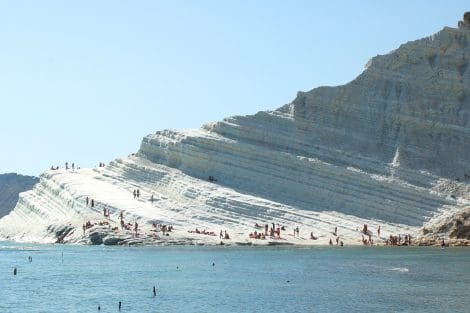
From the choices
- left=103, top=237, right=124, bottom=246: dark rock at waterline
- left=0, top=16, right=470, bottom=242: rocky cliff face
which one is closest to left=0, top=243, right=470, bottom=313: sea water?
left=103, top=237, right=124, bottom=246: dark rock at waterline

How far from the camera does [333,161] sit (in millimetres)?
81188

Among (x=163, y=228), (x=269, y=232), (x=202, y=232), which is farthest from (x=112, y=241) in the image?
(x=269, y=232)

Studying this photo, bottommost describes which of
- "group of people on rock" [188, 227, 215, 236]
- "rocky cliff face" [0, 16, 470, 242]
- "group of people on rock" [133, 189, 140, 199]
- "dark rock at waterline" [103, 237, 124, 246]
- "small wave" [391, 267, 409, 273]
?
"dark rock at waterline" [103, 237, 124, 246]

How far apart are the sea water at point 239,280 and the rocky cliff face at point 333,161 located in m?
8.96

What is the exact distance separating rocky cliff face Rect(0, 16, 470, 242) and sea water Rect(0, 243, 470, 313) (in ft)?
29.4

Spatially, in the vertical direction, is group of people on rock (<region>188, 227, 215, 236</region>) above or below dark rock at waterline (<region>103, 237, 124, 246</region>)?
→ above

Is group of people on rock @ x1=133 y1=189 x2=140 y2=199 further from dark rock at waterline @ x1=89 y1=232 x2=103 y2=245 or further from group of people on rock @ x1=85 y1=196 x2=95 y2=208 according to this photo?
dark rock at waterline @ x1=89 y1=232 x2=103 y2=245

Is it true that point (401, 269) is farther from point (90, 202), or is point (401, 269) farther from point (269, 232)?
point (90, 202)

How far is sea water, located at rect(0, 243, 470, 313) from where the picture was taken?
39.9 meters

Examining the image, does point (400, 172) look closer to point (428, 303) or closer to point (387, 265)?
point (387, 265)

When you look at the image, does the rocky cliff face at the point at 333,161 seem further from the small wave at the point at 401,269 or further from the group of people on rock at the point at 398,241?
the small wave at the point at 401,269

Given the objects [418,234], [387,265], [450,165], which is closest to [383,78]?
[450,165]

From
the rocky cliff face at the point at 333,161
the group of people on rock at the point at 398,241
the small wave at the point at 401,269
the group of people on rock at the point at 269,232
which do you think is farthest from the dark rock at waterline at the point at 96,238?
the small wave at the point at 401,269

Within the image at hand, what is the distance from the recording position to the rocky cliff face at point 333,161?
76.9m
